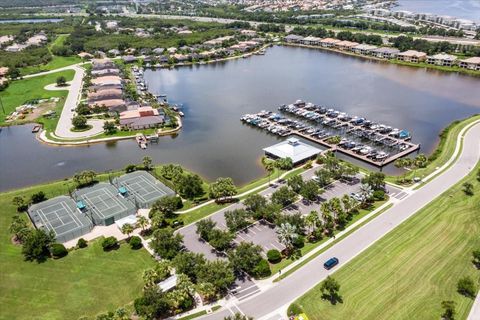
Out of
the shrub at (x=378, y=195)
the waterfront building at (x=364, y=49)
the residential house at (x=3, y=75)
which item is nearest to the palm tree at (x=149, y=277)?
the shrub at (x=378, y=195)

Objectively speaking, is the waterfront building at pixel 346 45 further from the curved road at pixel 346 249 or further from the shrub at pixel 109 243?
the shrub at pixel 109 243

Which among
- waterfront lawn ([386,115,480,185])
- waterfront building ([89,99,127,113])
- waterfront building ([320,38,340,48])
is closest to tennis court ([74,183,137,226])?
waterfront building ([89,99,127,113])

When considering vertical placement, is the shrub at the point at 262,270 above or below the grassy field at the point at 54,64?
below

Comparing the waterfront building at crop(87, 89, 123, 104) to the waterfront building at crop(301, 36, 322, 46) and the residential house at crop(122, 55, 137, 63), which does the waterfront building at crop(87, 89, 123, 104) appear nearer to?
the residential house at crop(122, 55, 137, 63)

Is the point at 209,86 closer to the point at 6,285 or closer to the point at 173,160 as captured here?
the point at 173,160

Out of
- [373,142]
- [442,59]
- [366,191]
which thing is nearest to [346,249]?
[366,191]
